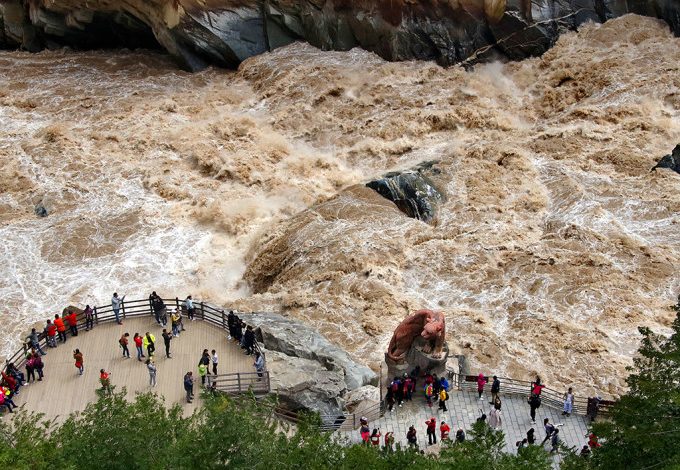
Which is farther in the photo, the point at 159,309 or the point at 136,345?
the point at 159,309

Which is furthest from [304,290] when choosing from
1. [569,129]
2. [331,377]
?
[569,129]

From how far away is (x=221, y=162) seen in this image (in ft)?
116

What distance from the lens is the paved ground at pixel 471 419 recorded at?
19.7 meters

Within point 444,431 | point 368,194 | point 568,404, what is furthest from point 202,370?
point 368,194

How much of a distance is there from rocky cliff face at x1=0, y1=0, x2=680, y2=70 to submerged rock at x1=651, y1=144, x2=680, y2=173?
11.3m

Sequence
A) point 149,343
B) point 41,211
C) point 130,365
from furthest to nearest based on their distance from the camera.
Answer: point 41,211 → point 130,365 → point 149,343

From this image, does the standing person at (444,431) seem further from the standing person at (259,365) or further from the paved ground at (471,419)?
the standing person at (259,365)

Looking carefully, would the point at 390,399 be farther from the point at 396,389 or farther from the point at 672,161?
the point at 672,161

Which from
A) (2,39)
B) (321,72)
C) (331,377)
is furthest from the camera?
(2,39)

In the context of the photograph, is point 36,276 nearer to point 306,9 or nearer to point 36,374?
point 36,374

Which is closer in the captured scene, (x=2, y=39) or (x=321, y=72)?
(x=321, y=72)

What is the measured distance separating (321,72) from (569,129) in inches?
500

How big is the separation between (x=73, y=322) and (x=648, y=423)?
14482 millimetres

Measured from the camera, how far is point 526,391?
21344 mm
